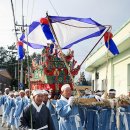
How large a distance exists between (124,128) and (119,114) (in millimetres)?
324

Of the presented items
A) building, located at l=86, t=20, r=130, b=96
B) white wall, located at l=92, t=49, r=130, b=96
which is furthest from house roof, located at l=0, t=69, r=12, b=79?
white wall, located at l=92, t=49, r=130, b=96

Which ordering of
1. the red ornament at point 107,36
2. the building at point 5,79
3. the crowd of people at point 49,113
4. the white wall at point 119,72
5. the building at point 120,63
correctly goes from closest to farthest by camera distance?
the crowd of people at point 49,113 → the red ornament at point 107,36 → the building at point 120,63 → the white wall at point 119,72 → the building at point 5,79

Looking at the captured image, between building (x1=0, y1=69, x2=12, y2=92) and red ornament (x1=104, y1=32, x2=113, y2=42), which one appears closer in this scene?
red ornament (x1=104, y1=32, x2=113, y2=42)

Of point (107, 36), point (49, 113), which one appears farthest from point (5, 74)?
point (49, 113)

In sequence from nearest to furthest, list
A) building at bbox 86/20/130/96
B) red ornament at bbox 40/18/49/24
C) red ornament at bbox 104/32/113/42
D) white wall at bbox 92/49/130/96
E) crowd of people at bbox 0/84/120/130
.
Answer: crowd of people at bbox 0/84/120/130
red ornament at bbox 40/18/49/24
red ornament at bbox 104/32/113/42
building at bbox 86/20/130/96
white wall at bbox 92/49/130/96

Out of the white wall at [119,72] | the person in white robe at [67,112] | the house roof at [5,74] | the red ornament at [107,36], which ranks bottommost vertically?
the person in white robe at [67,112]

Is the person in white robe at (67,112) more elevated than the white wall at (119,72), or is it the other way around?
the white wall at (119,72)

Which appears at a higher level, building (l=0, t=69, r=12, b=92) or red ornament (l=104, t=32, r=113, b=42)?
building (l=0, t=69, r=12, b=92)

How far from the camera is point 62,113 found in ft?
27.2

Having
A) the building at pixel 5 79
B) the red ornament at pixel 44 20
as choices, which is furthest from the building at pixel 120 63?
the building at pixel 5 79

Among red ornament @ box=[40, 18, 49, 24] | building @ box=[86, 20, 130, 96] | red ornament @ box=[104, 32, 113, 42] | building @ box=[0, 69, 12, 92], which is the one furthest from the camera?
building @ box=[0, 69, 12, 92]

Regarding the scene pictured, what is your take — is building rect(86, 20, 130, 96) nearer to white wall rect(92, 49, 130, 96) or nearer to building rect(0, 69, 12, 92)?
white wall rect(92, 49, 130, 96)

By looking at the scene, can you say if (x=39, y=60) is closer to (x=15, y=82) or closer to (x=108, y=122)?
(x=108, y=122)

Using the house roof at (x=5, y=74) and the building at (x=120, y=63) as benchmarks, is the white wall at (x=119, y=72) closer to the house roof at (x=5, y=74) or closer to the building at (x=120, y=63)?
the building at (x=120, y=63)
